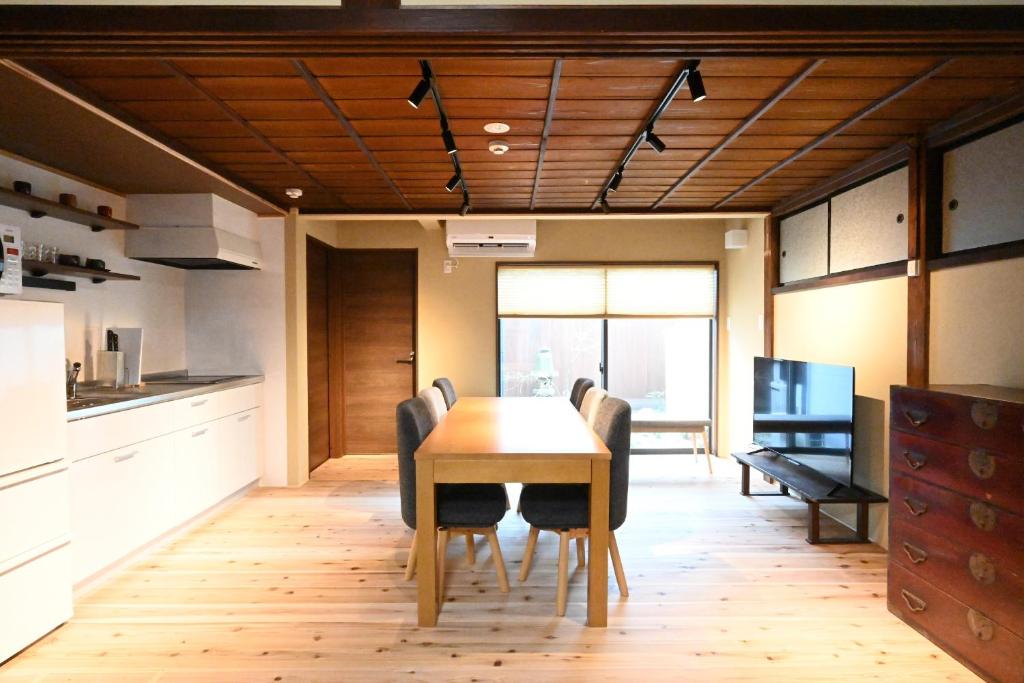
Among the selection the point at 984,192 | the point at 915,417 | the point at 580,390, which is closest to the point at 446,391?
the point at 580,390

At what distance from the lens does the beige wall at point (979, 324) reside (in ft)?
7.63

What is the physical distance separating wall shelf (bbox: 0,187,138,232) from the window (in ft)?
10.5

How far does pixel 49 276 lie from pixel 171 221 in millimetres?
791

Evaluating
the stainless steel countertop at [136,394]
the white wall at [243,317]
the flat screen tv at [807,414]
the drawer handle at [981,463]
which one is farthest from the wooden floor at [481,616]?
the white wall at [243,317]

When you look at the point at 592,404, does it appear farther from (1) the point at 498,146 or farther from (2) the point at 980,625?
(2) the point at 980,625

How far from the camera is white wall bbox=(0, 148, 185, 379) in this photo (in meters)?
2.96

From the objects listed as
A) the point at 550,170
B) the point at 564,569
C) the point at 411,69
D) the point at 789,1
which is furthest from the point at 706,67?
the point at 564,569

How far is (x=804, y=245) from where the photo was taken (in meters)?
4.03

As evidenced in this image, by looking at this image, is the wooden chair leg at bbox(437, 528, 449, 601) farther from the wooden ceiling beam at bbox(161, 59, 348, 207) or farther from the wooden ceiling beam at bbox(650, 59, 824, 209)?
the wooden ceiling beam at bbox(650, 59, 824, 209)

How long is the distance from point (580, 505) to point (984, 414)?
154 cm

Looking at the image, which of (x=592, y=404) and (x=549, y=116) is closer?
(x=549, y=116)

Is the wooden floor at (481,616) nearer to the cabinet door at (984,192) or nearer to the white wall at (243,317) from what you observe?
the white wall at (243,317)

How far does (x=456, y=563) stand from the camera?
117 inches

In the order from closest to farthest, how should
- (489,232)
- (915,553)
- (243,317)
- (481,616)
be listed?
1. (915,553)
2. (481,616)
3. (243,317)
4. (489,232)
